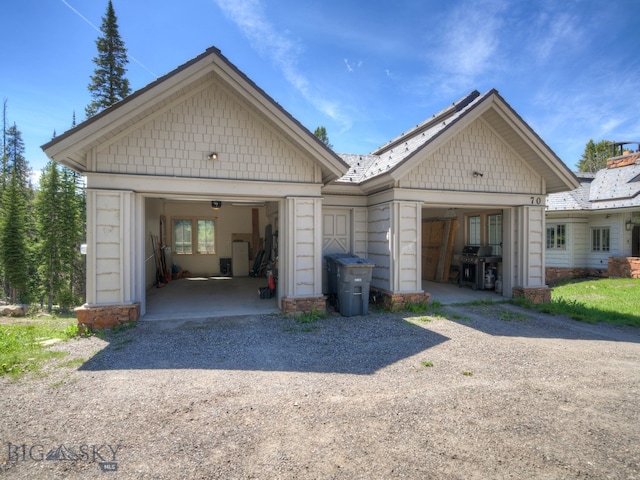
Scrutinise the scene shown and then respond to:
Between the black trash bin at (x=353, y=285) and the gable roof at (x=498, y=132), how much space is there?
7.10 ft

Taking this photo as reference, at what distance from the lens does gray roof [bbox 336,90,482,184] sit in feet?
28.0

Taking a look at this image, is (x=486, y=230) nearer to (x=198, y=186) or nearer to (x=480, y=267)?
(x=480, y=267)

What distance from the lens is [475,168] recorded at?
28.9 ft

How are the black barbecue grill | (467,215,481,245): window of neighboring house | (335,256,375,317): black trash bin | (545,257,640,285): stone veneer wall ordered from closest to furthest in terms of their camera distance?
(335,256,375,317): black trash bin, the black barbecue grill, (467,215,481,245): window of neighboring house, (545,257,640,285): stone veneer wall

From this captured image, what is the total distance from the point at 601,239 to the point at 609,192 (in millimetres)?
2327

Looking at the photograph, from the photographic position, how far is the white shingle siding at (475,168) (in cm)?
841

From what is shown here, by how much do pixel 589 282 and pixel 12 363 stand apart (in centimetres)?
1827

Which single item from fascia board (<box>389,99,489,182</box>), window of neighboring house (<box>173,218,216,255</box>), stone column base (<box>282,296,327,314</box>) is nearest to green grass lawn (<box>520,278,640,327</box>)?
fascia board (<box>389,99,489,182</box>)

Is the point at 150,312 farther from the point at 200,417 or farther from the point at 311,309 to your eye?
the point at 200,417

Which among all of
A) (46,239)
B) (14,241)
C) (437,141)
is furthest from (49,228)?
(437,141)

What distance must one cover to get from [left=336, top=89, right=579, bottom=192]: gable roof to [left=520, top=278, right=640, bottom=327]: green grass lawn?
131 inches

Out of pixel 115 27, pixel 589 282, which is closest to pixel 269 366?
pixel 589 282

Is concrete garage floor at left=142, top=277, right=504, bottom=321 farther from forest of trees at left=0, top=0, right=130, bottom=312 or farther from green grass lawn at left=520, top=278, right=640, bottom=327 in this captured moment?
forest of trees at left=0, top=0, right=130, bottom=312

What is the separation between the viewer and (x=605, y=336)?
21.5 feet
